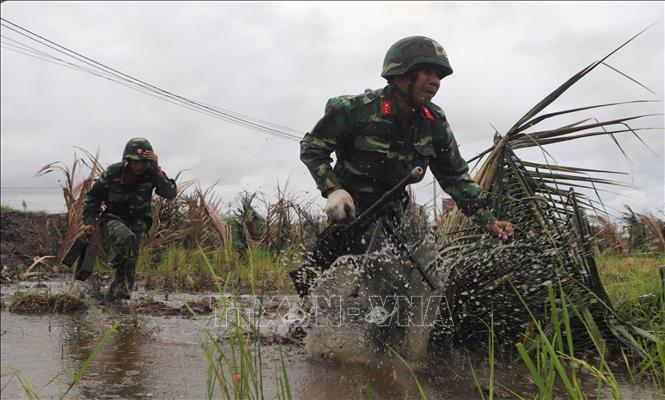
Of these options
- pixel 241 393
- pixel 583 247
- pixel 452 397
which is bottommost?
pixel 452 397

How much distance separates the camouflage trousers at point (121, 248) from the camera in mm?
5457

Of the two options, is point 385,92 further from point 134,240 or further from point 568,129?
point 134,240

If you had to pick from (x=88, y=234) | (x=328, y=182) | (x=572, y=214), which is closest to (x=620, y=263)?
(x=572, y=214)

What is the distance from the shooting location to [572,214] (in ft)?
10.4

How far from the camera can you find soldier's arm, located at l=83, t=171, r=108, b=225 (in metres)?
5.65

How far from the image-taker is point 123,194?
578 cm

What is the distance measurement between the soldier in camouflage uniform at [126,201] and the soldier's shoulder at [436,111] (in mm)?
3113

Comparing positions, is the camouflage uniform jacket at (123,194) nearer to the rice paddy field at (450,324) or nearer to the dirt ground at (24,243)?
the dirt ground at (24,243)

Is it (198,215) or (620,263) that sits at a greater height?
(198,215)

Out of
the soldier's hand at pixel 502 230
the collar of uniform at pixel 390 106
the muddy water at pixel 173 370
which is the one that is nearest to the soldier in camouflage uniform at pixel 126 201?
the muddy water at pixel 173 370

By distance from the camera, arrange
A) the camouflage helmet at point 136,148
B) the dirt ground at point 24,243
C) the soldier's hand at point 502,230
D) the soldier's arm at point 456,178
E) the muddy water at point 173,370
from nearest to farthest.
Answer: the muddy water at point 173,370 → the soldier's hand at point 502,230 → the soldier's arm at point 456,178 → the camouflage helmet at point 136,148 → the dirt ground at point 24,243

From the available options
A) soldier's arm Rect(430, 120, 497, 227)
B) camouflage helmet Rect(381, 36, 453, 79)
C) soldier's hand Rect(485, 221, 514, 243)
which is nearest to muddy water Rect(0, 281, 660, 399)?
soldier's hand Rect(485, 221, 514, 243)

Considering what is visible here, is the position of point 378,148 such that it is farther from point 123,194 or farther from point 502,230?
point 123,194

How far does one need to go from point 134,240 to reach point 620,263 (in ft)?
16.1
